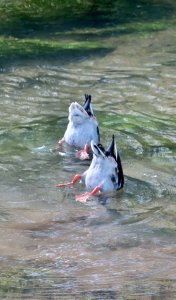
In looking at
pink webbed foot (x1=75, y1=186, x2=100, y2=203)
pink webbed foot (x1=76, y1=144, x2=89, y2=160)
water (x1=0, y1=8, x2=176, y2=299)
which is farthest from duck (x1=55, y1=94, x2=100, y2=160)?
pink webbed foot (x1=75, y1=186, x2=100, y2=203)

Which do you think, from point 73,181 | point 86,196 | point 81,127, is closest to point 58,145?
point 81,127

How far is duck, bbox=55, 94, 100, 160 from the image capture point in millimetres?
9812

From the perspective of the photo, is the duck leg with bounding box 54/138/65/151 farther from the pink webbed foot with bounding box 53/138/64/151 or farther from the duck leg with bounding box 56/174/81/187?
the duck leg with bounding box 56/174/81/187

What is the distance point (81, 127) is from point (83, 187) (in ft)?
4.29

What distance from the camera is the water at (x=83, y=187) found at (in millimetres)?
6316

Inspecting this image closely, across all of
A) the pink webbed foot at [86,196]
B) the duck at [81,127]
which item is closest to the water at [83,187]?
the pink webbed foot at [86,196]

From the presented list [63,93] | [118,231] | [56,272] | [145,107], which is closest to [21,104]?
[63,93]

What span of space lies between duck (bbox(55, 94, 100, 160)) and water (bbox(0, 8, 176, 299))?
7.5 inches

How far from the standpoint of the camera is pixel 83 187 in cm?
877

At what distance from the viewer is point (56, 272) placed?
6410 mm

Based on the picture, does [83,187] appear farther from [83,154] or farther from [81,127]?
[81,127]

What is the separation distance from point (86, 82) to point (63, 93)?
0.67m

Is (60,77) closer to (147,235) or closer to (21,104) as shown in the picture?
(21,104)

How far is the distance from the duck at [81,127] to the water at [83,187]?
190 millimetres
